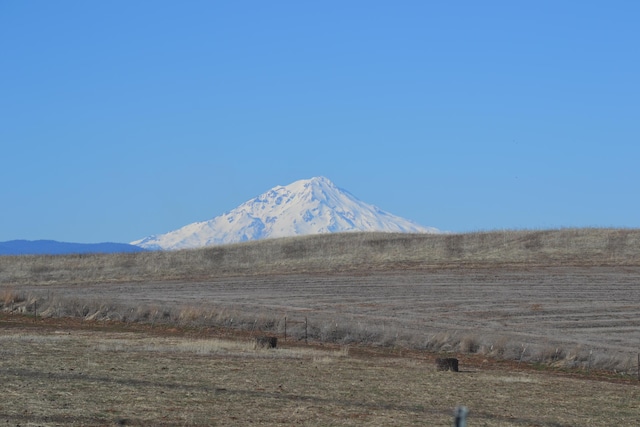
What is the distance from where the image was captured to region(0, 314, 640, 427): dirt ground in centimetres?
1911

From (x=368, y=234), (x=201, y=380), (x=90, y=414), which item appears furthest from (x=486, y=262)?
(x=90, y=414)

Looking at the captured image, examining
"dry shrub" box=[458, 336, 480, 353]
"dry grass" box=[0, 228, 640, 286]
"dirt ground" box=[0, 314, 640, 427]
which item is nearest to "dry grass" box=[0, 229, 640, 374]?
"dry shrub" box=[458, 336, 480, 353]

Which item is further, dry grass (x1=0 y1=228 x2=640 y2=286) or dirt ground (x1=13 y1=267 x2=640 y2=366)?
dry grass (x1=0 y1=228 x2=640 y2=286)

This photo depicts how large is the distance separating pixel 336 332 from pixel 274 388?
16.3 m

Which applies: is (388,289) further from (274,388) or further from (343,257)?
(274,388)

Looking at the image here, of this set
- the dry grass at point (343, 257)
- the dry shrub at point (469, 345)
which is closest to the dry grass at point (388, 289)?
the dry shrub at point (469, 345)

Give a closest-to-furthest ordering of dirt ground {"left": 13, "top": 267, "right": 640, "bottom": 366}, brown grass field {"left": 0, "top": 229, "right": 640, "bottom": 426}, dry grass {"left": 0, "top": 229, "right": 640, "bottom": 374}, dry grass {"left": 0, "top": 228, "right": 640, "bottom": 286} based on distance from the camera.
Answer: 1. brown grass field {"left": 0, "top": 229, "right": 640, "bottom": 426}
2. dirt ground {"left": 13, "top": 267, "right": 640, "bottom": 366}
3. dry grass {"left": 0, "top": 229, "right": 640, "bottom": 374}
4. dry grass {"left": 0, "top": 228, "right": 640, "bottom": 286}

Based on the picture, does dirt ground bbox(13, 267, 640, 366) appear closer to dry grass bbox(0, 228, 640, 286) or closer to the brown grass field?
the brown grass field

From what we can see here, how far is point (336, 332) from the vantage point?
39344 mm

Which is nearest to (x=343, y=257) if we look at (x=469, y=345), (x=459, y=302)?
(x=459, y=302)

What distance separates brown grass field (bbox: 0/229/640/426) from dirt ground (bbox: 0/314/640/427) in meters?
0.08

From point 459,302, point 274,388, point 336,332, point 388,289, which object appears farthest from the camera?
point 388,289

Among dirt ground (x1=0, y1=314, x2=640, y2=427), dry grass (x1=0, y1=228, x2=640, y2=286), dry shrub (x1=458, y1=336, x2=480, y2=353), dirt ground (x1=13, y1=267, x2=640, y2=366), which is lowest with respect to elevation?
dirt ground (x1=0, y1=314, x2=640, y2=427)

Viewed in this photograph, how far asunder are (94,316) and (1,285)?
2825cm
